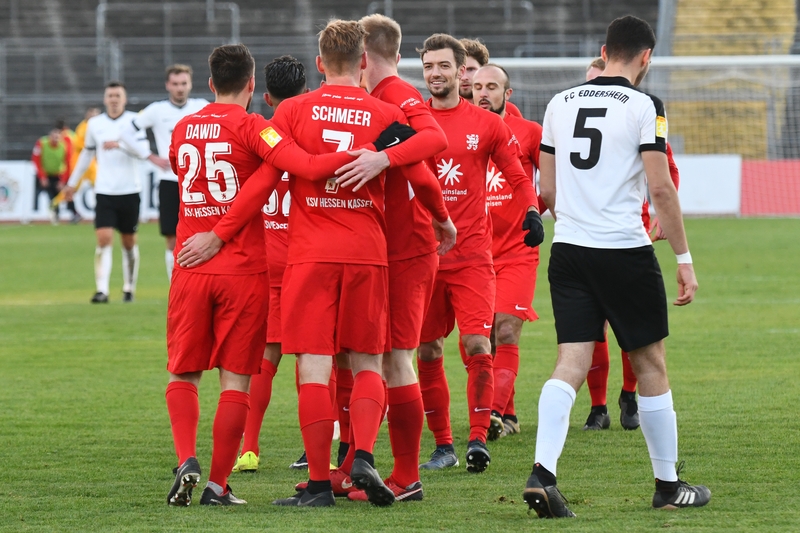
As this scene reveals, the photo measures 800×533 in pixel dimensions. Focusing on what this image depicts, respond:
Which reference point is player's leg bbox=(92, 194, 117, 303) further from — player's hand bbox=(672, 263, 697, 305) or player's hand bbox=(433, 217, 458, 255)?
player's hand bbox=(672, 263, 697, 305)

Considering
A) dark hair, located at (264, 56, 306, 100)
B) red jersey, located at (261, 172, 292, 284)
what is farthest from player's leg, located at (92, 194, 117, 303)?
dark hair, located at (264, 56, 306, 100)

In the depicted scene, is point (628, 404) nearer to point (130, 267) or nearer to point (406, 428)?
point (406, 428)

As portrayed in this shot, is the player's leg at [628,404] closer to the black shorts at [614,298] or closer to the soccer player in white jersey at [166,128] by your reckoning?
the black shorts at [614,298]

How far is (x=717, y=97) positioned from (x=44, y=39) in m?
19.3

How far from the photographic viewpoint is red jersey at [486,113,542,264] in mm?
7504

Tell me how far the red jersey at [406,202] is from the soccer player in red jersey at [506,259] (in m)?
1.68

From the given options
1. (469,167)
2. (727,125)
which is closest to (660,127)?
(469,167)

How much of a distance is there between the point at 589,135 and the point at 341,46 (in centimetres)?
116

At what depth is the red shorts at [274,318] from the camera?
6.28 metres

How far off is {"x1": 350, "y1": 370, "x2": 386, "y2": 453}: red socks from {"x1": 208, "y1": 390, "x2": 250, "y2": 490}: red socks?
1.71 ft

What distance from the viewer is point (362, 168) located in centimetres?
501

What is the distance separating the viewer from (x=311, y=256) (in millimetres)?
5113

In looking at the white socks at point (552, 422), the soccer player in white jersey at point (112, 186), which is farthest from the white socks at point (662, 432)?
the soccer player in white jersey at point (112, 186)

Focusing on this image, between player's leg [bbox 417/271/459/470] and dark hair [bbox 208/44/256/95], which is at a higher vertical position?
dark hair [bbox 208/44/256/95]
